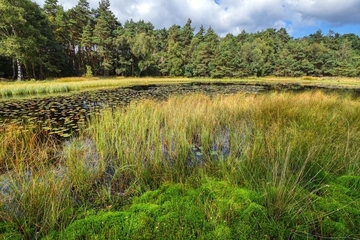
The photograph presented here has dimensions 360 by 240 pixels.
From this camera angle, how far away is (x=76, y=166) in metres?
2.46

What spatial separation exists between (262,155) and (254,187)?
676mm

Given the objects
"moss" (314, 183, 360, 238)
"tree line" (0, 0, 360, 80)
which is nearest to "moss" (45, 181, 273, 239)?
"moss" (314, 183, 360, 238)

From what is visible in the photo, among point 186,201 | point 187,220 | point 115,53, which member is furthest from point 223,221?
point 115,53

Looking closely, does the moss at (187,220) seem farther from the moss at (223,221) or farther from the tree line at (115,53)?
the tree line at (115,53)

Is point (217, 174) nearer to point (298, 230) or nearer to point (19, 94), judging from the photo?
point (298, 230)

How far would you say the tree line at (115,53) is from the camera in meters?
23.2

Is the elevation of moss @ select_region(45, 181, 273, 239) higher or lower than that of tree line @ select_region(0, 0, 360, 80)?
lower

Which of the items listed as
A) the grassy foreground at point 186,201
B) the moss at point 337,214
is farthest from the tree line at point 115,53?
the moss at point 337,214

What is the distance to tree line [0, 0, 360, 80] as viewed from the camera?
76.0 ft

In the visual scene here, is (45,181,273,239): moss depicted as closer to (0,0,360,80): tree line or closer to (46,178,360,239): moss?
(46,178,360,239): moss

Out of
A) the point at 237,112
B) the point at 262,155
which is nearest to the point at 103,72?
the point at 237,112

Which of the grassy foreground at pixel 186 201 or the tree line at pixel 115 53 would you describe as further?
the tree line at pixel 115 53

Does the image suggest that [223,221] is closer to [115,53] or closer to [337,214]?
[337,214]

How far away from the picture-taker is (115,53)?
1426 inches
